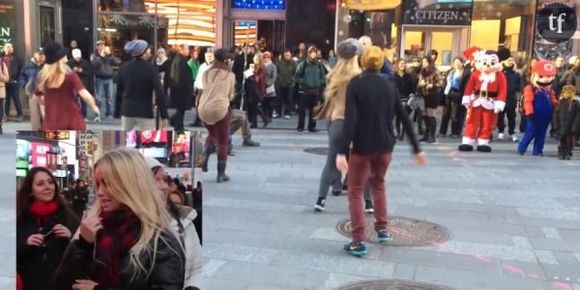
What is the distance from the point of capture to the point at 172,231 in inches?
93.7

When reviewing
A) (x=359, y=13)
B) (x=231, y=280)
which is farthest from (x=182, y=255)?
(x=359, y=13)

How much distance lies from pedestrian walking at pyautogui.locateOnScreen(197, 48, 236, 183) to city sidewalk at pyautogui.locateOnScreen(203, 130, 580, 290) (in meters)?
0.43

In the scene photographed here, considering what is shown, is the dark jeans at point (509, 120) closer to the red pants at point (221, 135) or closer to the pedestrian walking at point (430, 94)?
the pedestrian walking at point (430, 94)

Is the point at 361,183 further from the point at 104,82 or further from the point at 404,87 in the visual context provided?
the point at 104,82

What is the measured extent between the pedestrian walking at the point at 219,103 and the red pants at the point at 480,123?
509cm

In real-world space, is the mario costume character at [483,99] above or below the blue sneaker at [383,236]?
above

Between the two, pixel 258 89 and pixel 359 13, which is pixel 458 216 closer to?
pixel 258 89

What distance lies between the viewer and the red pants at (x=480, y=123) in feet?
36.7

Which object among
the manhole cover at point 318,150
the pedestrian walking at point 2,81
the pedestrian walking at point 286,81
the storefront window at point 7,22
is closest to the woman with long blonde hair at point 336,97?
the manhole cover at point 318,150

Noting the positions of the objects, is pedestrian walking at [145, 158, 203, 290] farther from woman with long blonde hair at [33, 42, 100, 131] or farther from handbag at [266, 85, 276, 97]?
handbag at [266, 85, 276, 97]

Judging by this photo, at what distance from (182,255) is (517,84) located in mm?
12377

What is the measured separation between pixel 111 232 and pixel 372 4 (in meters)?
16.5

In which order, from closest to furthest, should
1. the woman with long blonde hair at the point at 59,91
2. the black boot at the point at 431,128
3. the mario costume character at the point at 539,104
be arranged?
the woman with long blonde hair at the point at 59,91, the mario costume character at the point at 539,104, the black boot at the point at 431,128

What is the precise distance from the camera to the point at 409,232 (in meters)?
5.96
